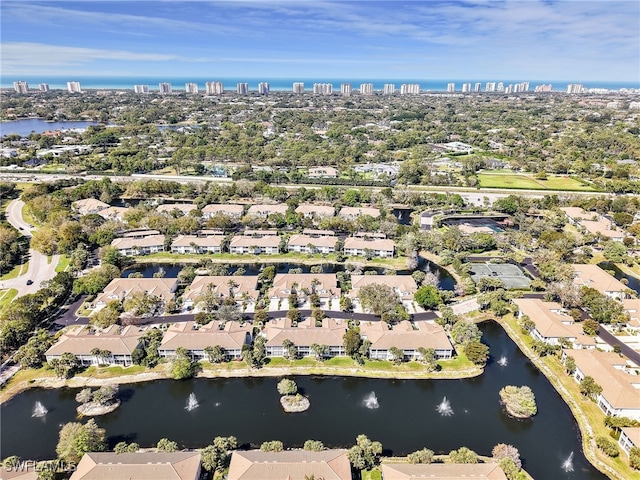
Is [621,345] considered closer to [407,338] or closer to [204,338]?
[407,338]

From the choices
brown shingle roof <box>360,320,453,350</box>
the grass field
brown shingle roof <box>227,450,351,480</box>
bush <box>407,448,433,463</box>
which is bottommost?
bush <box>407,448,433,463</box>

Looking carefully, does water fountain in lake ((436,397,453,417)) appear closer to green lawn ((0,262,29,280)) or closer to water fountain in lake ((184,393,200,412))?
water fountain in lake ((184,393,200,412))

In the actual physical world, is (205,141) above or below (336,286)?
above

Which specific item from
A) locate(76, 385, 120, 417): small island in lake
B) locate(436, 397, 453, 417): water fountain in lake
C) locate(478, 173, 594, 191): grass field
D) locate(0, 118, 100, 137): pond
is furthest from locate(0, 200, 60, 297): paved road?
locate(0, 118, 100, 137): pond

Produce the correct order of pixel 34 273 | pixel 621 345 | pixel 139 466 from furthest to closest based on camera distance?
1. pixel 34 273
2. pixel 621 345
3. pixel 139 466

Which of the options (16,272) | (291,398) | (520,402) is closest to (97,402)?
(291,398)

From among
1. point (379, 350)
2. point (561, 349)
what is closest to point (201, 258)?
point (379, 350)

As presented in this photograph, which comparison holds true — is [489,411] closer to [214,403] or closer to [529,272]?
[214,403]
